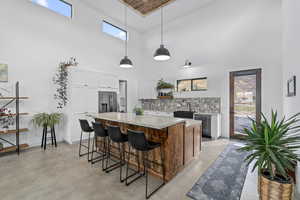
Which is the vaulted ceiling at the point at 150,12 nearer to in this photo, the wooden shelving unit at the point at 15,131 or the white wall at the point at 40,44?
the white wall at the point at 40,44

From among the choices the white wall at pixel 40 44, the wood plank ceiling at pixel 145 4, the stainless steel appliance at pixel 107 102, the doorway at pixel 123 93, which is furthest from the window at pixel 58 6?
the doorway at pixel 123 93

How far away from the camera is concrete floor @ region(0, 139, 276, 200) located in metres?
1.92

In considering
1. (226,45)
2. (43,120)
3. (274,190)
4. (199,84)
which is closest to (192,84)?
(199,84)

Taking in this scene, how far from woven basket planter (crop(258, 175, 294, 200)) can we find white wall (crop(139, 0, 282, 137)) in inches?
125

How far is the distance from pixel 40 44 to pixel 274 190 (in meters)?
5.81

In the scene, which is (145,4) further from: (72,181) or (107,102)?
(72,181)

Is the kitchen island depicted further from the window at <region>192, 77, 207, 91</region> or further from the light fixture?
the light fixture

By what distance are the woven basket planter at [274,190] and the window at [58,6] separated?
6.28m

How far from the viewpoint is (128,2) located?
4.00 m

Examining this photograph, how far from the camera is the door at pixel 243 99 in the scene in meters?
4.06

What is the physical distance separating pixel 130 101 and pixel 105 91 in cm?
190

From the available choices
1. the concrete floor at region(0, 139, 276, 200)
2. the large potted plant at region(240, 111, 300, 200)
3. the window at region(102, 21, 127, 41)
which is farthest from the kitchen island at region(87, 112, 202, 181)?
the window at region(102, 21, 127, 41)

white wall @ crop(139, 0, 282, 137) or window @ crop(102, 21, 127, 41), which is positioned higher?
window @ crop(102, 21, 127, 41)

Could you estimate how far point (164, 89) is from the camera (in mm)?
6035
